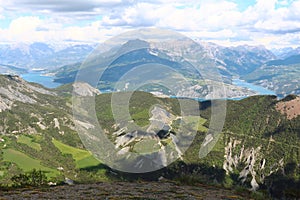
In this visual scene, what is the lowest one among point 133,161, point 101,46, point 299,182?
point 299,182

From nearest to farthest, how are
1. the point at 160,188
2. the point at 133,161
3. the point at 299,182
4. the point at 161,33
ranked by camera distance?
the point at 160,188 < the point at 161,33 < the point at 133,161 < the point at 299,182

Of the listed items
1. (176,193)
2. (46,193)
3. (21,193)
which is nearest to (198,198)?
(176,193)

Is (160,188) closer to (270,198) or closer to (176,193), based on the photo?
(176,193)

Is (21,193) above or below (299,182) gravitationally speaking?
above


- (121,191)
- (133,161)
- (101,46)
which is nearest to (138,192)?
(121,191)

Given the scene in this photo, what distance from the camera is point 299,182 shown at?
195625 mm

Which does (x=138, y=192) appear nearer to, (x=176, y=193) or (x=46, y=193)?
(x=176, y=193)

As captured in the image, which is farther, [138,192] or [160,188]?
[160,188]

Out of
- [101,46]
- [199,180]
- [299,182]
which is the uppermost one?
[101,46]

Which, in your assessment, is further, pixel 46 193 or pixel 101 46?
pixel 101 46

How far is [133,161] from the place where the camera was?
6581cm

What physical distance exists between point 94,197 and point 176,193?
7186 mm

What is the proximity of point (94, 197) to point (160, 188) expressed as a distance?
24.6 feet

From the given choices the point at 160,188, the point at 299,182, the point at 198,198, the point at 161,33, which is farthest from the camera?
the point at 299,182
